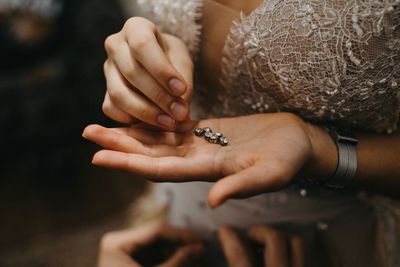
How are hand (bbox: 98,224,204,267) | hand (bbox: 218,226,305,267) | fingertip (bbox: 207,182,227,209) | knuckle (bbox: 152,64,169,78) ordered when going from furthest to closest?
hand (bbox: 98,224,204,267) < hand (bbox: 218,226,305,267) < knuckle (bbox: 152,64,169,78) < fingertip (bbox: 207,182,227,209)

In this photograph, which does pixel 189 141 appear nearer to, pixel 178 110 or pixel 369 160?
pixel 178 110

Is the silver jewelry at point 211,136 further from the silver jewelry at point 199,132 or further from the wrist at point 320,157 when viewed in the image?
the wrist at point 320,157

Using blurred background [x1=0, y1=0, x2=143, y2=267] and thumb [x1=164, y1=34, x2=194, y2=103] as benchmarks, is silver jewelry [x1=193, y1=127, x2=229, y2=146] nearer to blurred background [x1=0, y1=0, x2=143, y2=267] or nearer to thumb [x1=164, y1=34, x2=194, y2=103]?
thumb [x1=164, y1=34, x2=194, y2=103]

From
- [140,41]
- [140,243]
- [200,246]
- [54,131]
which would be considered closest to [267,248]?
[200,246]

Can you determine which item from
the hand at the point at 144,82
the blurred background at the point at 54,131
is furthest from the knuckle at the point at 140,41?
the blurred background at the point at 54,131

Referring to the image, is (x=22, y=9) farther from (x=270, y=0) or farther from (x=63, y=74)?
(x=270, y=0)

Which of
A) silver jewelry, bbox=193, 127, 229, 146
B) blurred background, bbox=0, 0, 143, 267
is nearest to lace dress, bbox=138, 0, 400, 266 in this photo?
silver jewelry, bbox=193, 127, 229, 146
